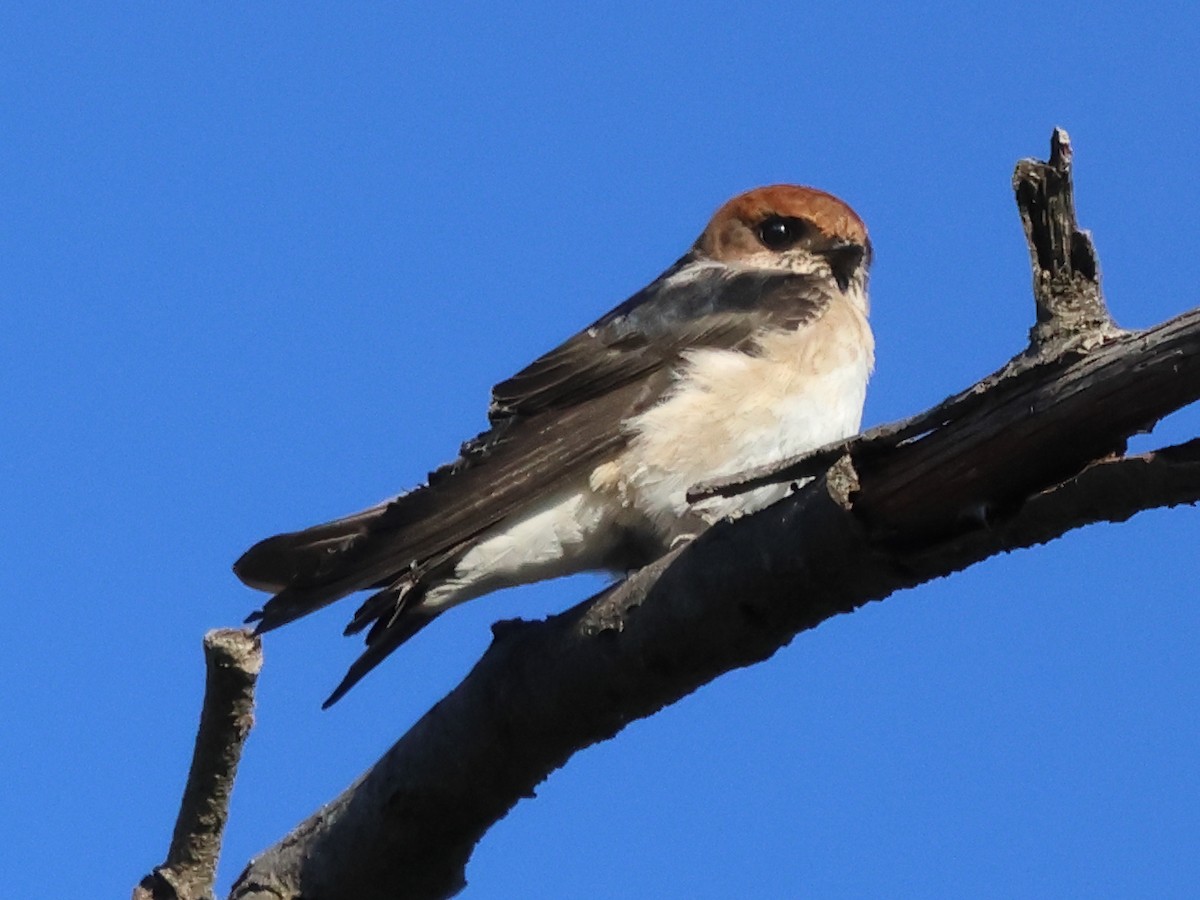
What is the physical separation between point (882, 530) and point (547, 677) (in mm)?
892

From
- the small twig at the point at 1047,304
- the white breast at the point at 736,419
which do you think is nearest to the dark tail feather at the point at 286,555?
the white breast at the point at 736,419

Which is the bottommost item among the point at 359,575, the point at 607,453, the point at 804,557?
the point at 804,557

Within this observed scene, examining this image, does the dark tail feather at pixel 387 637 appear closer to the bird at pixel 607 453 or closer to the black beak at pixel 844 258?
the bird at pixel 607 453

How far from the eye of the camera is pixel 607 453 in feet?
18.0

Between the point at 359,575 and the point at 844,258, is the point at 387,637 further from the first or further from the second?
the point at 844,258

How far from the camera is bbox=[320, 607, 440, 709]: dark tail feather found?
190 inches

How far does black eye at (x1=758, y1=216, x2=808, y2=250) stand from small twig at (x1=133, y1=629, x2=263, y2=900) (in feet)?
11.9

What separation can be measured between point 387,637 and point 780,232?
2782mm

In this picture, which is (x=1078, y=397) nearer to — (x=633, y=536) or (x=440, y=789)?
(x=440, y=789)

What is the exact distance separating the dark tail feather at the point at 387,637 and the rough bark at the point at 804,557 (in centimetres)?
76

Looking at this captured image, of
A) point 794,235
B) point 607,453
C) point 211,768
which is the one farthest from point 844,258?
point 211,768

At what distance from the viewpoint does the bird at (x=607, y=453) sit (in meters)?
5.06

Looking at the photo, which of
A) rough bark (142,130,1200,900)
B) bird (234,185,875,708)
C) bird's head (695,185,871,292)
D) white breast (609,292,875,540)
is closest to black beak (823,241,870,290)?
bird's head (695,185,871,292)

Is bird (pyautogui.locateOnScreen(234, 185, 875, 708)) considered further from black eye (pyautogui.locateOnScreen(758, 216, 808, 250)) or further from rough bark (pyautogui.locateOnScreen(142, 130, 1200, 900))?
rough bark (pyautogui.locateOnScreen(142, 130, 1200, 900))
